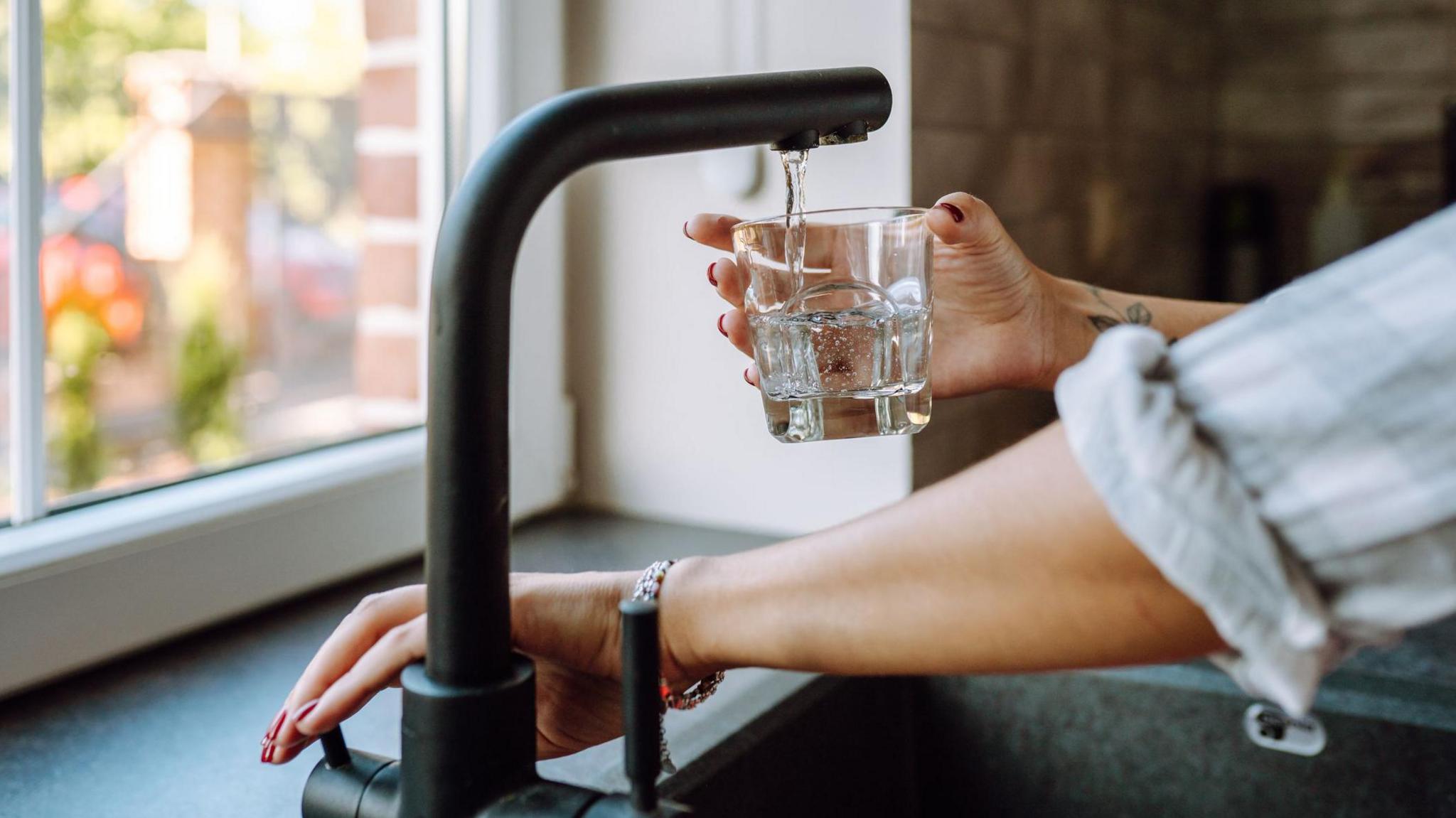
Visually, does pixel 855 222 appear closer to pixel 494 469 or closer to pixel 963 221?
pixel 963 221

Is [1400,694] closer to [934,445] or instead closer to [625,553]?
[934,445]

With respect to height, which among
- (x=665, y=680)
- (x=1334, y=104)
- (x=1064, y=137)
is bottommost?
(x=665, y=680)

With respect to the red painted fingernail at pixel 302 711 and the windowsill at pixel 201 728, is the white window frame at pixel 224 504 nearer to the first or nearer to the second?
the windowsill at pixel 201 728

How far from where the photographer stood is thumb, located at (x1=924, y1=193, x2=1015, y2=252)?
2.21 ft

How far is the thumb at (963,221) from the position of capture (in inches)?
26.6

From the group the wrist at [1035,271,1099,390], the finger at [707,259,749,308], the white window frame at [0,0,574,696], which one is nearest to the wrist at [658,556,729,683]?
the finger at [707,259,749,308]

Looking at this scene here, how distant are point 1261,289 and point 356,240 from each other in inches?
62.2

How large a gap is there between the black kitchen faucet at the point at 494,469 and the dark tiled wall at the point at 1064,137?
64 cm

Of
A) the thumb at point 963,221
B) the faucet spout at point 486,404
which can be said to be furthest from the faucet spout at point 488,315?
the thumb at point 963,221

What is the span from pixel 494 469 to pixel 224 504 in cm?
56

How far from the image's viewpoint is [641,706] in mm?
422

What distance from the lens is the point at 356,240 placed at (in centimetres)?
120

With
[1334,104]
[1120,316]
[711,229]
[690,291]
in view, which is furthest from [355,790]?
[1334,104]

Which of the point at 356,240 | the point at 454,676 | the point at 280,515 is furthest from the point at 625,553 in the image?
the point at 454,676
